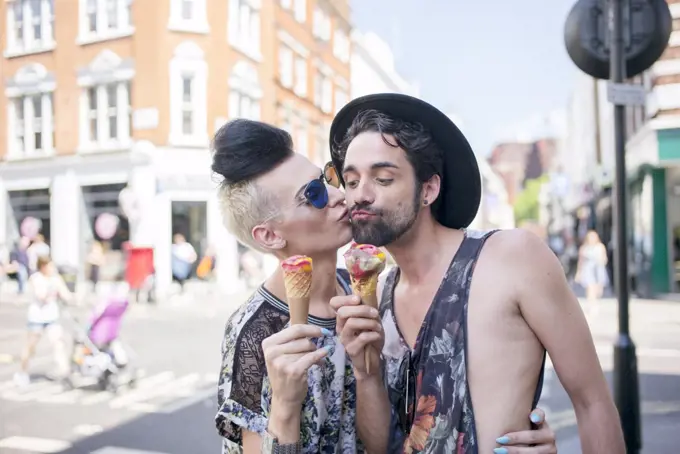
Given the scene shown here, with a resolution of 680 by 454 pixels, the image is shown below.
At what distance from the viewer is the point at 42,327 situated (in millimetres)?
3627

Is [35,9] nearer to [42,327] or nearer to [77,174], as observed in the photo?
[77,174]

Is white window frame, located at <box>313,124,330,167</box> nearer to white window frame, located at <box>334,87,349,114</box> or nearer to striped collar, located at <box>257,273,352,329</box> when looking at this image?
white window frame, located at <box>334,87,349,114</box>

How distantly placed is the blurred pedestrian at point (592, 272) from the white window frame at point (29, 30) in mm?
4007

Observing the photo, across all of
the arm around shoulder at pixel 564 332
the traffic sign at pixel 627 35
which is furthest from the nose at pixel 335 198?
the traffic sign at pixel 627 35

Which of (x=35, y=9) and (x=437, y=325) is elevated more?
(x=35, y=9)

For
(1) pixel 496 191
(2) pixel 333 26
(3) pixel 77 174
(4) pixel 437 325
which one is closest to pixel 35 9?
(3) pixel 77 174

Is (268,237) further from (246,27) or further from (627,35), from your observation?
(627,35)

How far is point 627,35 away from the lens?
3.55 metres

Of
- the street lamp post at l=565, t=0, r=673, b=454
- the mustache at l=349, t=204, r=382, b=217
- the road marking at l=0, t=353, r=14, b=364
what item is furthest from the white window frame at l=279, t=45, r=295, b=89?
the road marking at l=0, t=353, r=14, b=364

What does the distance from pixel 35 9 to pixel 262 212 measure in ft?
8.12

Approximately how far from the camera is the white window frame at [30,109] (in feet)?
10.7

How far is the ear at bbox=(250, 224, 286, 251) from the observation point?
166cm

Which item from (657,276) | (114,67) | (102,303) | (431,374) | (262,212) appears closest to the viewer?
(431,374)

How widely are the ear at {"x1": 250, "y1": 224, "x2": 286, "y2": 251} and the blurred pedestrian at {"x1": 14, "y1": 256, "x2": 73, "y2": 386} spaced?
73.6 inches
